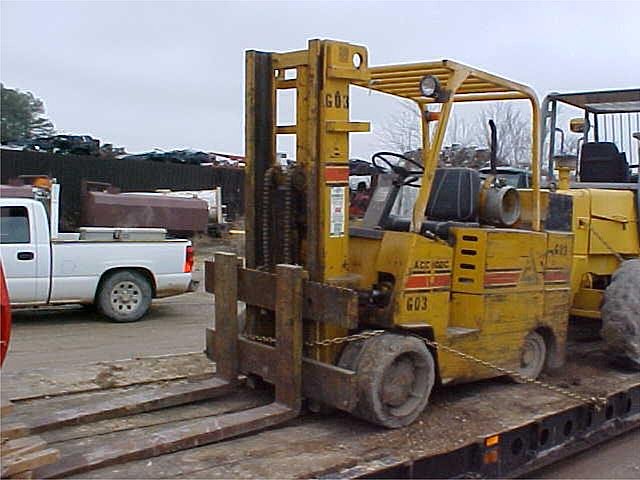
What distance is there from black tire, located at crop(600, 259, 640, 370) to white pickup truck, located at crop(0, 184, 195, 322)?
7.22m

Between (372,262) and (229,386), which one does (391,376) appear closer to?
(372,262)

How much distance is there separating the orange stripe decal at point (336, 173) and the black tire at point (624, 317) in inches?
118

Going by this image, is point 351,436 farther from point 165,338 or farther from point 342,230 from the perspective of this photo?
point 165,338

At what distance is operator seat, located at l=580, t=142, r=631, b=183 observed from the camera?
9.19 meters

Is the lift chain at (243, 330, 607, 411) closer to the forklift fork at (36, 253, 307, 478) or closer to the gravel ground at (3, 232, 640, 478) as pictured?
the forklift fork at (36, 253, 307, 478)

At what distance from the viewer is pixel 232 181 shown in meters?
26.4

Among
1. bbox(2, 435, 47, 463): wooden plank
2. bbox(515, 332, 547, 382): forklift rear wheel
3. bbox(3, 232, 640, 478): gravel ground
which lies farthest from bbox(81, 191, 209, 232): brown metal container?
bbox(2, 435, 47, 463): wooden plank

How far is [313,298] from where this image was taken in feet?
18.6

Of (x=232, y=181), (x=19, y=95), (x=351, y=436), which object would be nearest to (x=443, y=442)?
(x=351, y=436)

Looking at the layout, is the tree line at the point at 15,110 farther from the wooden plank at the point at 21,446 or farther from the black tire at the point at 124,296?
the wooden plank at the point at 21,446

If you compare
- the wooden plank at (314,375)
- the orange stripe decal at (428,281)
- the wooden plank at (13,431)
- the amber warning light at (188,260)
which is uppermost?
the orange stripe decal at (428,281)

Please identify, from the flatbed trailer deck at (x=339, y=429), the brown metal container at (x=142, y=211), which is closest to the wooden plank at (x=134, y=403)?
the flatbed trailer deck at (x=339, y=429)

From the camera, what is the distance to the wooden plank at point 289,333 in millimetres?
5645

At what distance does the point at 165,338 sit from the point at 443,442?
22.4 ft
